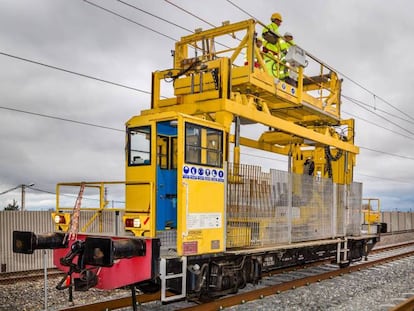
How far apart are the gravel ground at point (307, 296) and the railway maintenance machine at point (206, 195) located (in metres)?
0.65

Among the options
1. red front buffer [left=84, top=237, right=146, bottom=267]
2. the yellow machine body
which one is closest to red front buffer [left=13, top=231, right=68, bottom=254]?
the yellow machine body

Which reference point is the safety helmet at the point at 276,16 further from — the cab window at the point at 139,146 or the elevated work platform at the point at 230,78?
the cab window at the point at 139,146

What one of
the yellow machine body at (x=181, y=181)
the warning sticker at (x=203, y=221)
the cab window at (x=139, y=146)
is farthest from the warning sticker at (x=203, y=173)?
the cab window at (x=139, y=146)

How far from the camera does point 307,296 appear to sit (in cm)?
909

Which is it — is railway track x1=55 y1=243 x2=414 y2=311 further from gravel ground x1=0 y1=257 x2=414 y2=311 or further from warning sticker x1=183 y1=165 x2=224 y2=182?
warning sticker x1=183 y1=165 x2=224 y2=182

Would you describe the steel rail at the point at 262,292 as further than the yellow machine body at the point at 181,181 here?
Yes

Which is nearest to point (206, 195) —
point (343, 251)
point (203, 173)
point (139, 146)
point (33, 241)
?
point (203, 173)

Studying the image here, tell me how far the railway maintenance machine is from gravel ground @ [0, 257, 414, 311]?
0.65 m

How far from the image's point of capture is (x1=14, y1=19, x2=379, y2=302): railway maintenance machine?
22.5 ft

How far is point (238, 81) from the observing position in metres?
8.66

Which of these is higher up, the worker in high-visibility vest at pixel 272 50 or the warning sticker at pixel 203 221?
the worker in high-visibility vest at pixel 272 50

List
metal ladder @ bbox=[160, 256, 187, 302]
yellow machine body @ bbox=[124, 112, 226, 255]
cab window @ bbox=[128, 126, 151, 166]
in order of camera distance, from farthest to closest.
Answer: cab window @ bbox=[128, 126, 151, 166] < yellow machine body @ bbox=[124, 112, 226, 255] < metal ladder @ bbox=[160, 256, 187, 302]

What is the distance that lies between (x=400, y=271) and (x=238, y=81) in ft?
25.7

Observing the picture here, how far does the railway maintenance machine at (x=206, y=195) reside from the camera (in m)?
6.85
